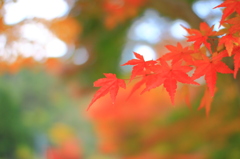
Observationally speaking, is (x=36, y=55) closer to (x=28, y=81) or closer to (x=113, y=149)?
(x=28, y=81)

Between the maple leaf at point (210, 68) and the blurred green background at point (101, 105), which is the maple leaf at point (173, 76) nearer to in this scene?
the maple leaf at point (210, 68)

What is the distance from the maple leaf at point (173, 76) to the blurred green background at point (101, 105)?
151cm

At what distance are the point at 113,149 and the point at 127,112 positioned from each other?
1.33 feet

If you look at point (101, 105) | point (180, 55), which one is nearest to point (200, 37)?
point (180, 55)

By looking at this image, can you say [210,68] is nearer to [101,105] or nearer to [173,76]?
[173,76]

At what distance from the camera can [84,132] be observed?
2725 millimetres

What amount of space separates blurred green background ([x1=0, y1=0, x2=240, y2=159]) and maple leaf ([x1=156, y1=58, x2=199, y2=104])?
1.51 meters

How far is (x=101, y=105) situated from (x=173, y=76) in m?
2.03

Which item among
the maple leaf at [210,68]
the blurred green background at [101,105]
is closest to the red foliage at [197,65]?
the maple leaf at [210,68]

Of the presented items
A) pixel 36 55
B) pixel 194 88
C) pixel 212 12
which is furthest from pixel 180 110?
pixel 36 55

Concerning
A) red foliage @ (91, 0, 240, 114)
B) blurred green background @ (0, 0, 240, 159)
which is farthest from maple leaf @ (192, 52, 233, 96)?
blurred green background @ (0, 0, 240, 159)

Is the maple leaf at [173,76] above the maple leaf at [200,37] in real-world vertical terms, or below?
below

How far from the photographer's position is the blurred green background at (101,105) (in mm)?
2160

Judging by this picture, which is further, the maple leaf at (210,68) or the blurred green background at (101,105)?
the blurred green background at (101,105)
